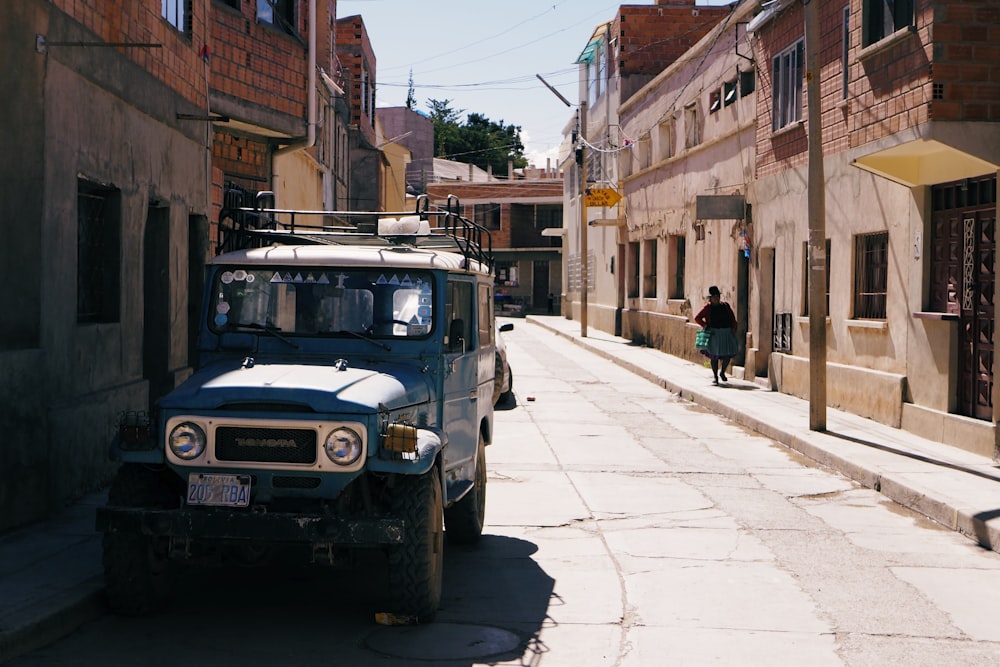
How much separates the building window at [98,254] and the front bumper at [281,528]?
16.3 feet

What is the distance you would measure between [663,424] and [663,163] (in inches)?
664

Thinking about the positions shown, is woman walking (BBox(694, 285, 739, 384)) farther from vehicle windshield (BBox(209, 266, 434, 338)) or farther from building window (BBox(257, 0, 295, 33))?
vehicle windshield (BBox(209, 266, 434, 338))

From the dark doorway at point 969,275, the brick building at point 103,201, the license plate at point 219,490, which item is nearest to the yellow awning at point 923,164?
the dark doorway at point 969,275

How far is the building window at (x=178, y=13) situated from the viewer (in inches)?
523

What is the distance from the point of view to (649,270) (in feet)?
119

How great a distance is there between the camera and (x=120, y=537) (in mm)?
6457

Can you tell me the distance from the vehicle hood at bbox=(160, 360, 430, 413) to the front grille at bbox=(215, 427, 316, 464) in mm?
153

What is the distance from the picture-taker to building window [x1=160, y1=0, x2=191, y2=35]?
1329cm

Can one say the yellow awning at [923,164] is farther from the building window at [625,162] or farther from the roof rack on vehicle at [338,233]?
the building window at [625,162]

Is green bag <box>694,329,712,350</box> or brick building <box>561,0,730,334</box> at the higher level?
brick building <box>561,0,730,334</box>

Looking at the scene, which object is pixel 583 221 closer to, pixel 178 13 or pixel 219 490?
pixel 178 13

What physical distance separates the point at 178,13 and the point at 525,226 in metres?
56.3

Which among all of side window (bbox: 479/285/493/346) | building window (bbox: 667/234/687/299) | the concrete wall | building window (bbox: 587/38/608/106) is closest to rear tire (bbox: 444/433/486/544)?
side window (bbox: 479/285/493/346)

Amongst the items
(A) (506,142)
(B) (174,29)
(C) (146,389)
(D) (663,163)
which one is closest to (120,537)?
(C) (146,389)
